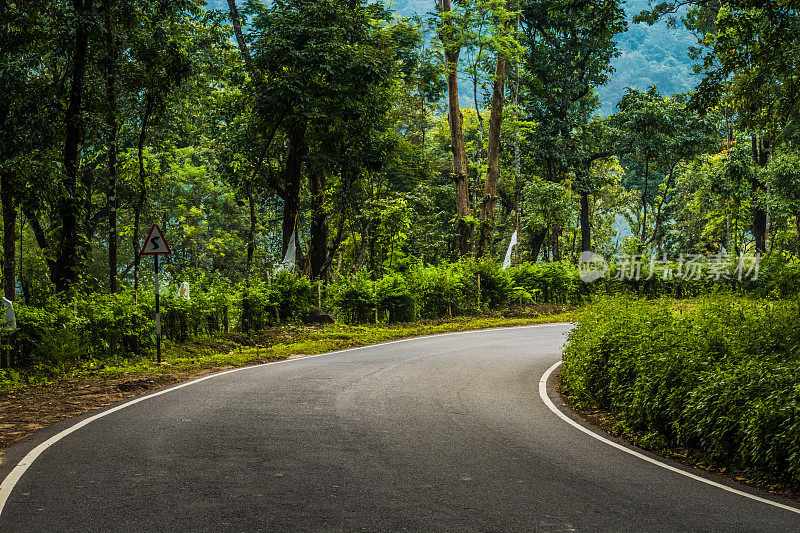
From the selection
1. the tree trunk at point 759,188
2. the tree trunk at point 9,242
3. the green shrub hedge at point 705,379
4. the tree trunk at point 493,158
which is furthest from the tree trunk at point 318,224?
the tree trunk at point 759,188

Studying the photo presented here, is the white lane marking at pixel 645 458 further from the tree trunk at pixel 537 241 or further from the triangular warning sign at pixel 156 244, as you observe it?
the tree trunk at pixel 537 241

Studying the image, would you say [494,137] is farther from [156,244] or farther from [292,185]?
[156,244]

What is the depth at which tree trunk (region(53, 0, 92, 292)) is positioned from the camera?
48.2 ft

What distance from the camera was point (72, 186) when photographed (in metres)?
14.7

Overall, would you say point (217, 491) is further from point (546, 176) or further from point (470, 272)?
point (546, 176)

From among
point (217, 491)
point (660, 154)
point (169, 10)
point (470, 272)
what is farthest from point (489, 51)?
point (217, 491)

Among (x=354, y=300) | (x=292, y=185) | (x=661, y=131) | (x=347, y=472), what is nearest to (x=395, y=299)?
(x=354, y=300)

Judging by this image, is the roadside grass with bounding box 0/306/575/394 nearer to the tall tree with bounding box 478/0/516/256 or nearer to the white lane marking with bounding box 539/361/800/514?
the tall tree with bounding box 478/0/516/256

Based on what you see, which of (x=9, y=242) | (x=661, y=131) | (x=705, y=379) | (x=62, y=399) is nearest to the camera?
(x=705, y=379)

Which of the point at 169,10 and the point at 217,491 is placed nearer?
the point at 217,491

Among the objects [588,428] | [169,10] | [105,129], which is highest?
[169,10]

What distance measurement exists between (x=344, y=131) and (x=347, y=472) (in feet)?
59.0

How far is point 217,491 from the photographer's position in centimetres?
584

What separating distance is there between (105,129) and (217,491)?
11.3m
